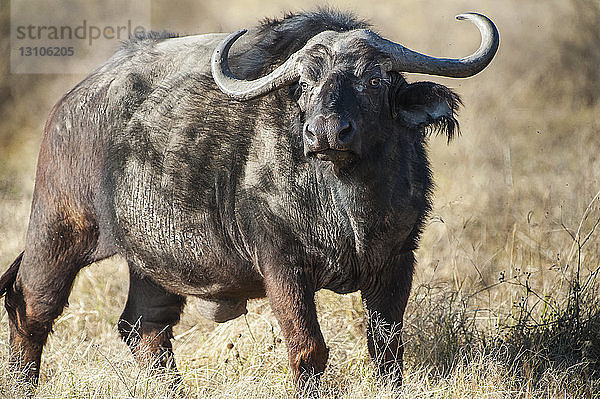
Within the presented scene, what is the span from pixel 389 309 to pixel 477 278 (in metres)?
2.05

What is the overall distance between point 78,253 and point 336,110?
7.79 ft

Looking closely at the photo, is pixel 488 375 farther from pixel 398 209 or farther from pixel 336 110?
pixel 336 110

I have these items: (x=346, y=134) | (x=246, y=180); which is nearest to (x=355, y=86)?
(x=346, y=134)

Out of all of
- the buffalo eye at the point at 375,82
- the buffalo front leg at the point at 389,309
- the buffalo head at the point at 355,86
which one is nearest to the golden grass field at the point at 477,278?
the buffalo front leg at the point at 389,309

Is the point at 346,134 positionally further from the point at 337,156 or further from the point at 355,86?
the point at 355,86

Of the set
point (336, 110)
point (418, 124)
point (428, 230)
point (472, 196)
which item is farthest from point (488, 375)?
point (472, 196)

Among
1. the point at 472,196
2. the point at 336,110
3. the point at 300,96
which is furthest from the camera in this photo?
the point at 472,196

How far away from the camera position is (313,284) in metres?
4.66

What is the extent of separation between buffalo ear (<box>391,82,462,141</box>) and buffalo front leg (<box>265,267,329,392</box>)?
1022mm

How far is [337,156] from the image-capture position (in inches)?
162

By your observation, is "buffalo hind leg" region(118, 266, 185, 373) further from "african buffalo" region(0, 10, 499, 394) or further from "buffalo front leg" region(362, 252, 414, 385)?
"buffalo front leg" region(362, 252, 414, 385)

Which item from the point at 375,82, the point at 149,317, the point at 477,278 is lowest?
the point at 149,317

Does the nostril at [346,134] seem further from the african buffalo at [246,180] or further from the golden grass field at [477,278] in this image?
the golden grass field at [477,278]

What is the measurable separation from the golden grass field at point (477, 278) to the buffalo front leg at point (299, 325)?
180mm
